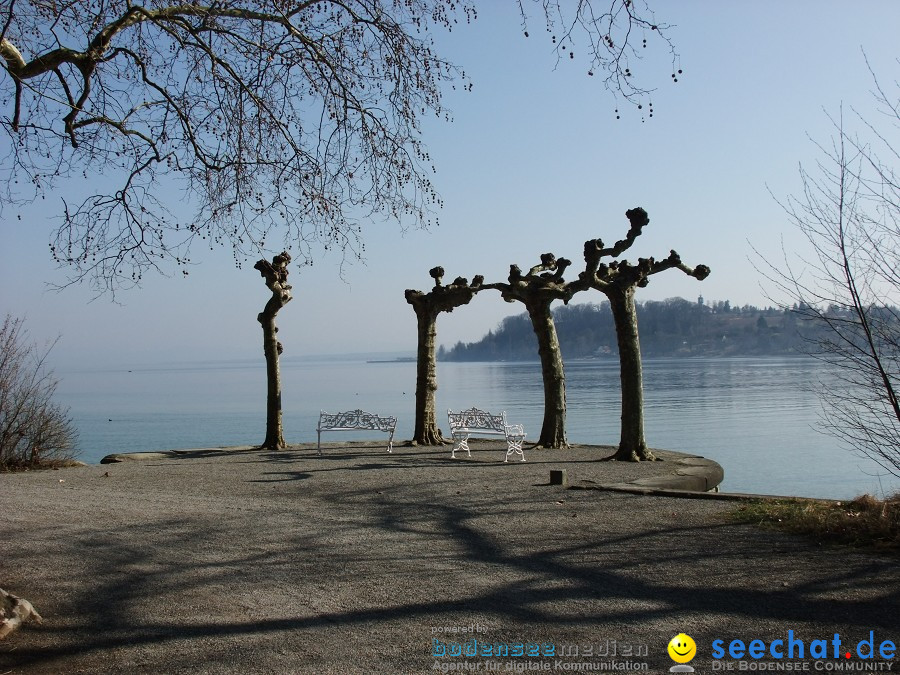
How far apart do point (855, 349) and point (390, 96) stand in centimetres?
536

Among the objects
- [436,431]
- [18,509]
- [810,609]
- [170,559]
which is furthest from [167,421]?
[810,609]

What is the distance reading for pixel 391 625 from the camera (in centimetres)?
520

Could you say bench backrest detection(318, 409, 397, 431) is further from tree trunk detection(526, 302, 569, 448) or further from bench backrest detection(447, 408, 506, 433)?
tree trunk detection(526, 302, 569, 448)

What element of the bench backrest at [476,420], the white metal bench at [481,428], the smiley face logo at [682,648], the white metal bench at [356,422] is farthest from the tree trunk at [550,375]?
the smiley face logo at [682,648]

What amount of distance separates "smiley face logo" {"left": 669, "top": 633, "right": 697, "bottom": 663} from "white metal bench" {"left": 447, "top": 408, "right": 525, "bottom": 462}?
10621 mm

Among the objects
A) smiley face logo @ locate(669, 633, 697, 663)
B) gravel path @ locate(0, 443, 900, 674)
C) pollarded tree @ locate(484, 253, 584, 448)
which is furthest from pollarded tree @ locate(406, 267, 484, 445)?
smiley face logo @ locate(669, 633, 697, 663)

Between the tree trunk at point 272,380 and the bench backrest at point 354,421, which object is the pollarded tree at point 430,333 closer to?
the bench backrest at point 354,421

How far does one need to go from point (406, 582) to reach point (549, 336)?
1176 cm

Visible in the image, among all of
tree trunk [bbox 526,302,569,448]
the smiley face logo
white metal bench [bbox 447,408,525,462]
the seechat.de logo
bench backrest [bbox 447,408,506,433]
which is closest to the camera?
the seechat.de logo

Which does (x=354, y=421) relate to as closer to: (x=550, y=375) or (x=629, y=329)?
(x=550, y=375)

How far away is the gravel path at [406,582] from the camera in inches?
190

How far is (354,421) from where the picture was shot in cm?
1756

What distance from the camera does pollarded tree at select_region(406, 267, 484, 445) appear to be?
19.2 meters

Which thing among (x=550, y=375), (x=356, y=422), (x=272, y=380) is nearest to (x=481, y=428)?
(x=550, y=375)
